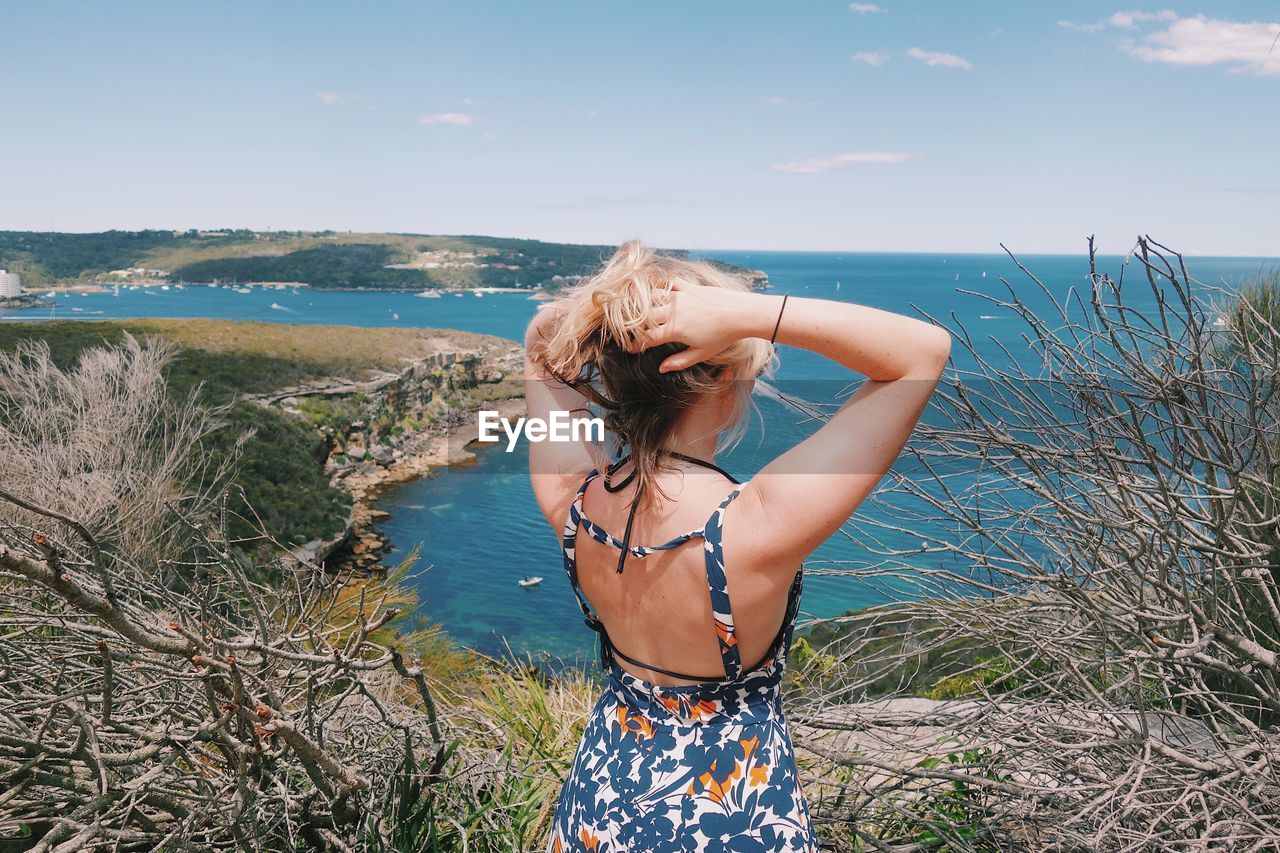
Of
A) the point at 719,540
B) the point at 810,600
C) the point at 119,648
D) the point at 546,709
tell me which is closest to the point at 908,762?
the point at 546,709

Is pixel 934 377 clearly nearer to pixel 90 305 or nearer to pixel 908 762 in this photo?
pixel 908 762

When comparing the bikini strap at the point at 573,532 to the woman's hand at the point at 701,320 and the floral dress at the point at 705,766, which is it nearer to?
the floral dress at the point at 705,766

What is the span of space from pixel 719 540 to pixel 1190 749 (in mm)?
1937

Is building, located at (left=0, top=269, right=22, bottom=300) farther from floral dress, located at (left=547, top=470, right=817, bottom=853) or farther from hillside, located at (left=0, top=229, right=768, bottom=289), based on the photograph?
floral dress, located at (left=547, top=470, right=817, bottom=853)

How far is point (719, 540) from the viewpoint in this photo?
125 centimetres

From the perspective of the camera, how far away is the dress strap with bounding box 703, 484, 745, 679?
49.3 inches

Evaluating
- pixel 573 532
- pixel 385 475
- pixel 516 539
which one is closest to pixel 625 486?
pixel 573 532

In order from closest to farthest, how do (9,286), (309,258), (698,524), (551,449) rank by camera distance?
(698,524), (551,449), (9,286), (309,258)

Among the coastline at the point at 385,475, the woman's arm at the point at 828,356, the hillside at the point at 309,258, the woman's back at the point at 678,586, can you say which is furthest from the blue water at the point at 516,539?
the hillside at the point at 309,258

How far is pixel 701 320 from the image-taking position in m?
1.18

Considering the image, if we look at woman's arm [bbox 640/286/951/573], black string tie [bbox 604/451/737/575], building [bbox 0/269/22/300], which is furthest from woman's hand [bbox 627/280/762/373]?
building [bbox 0/269/22/300]

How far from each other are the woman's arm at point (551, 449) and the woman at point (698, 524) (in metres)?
0.06

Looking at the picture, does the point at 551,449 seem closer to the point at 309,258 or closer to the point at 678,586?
the point at 678,586

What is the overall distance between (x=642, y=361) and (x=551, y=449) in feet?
1.38
